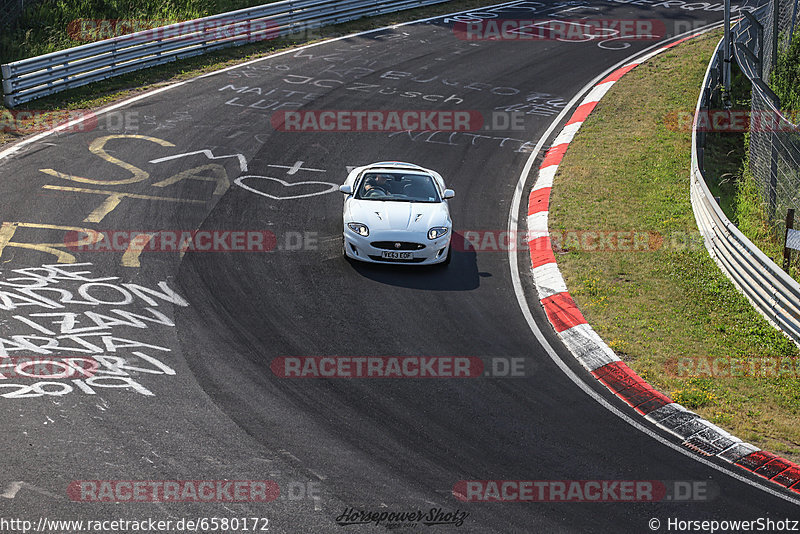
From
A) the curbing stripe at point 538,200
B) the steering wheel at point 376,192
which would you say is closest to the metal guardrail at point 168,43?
the steering wheel at point 376,192

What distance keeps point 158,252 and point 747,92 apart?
57.6 feet

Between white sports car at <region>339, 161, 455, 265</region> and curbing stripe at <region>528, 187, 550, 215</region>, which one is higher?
white sports car at <region>339, 161, 455, 265</region>

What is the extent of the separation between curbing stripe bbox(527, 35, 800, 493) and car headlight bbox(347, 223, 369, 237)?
287cm

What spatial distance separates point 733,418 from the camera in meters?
10.2

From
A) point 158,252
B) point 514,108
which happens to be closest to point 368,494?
point 158,252

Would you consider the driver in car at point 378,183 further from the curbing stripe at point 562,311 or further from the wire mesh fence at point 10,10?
the wire mesh fence at point 10,10

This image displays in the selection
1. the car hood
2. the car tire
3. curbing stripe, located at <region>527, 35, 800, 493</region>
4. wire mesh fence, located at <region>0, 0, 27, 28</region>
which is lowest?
curbing stripe, located at <region>527, 35, 800, 493</region>

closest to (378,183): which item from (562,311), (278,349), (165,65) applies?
(562,311)

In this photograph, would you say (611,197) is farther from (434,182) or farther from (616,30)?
(616,30)

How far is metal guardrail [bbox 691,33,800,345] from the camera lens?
11781 mm

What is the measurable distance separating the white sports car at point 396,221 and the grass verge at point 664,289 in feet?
7.26

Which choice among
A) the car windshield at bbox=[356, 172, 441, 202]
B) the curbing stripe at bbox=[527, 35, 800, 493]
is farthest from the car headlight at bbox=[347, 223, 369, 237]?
the curbing stripe at bbox=[527, 35, 800, 493]

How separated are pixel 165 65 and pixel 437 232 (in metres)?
12.8

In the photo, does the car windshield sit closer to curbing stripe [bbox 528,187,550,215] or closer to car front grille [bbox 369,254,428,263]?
car front grille [bbox 369,254,428,263]
